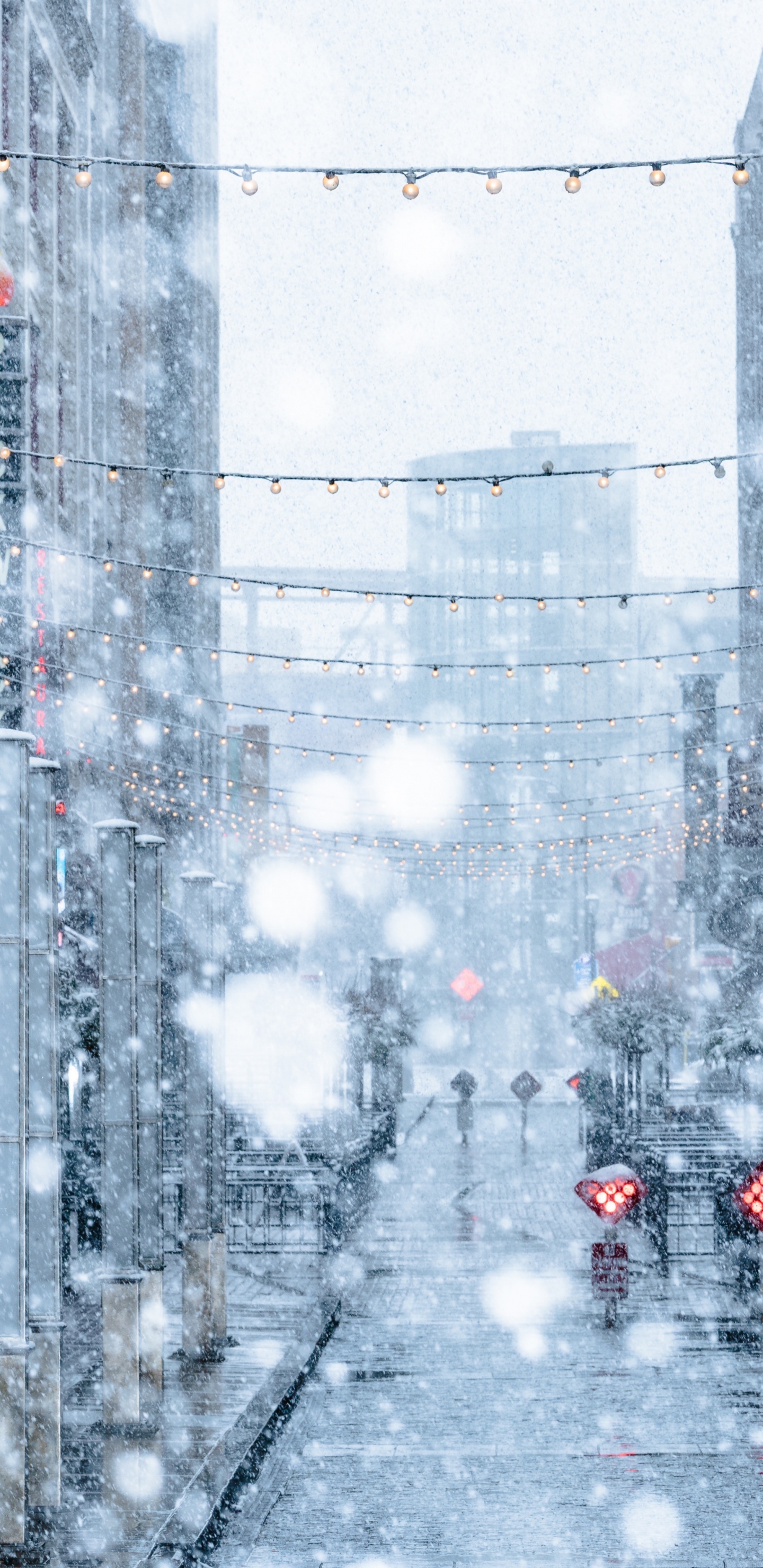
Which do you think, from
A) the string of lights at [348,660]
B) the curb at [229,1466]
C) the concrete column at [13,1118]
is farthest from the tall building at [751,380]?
the concrete column at [13,1118]

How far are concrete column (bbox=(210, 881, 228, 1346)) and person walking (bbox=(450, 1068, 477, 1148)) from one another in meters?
22.5

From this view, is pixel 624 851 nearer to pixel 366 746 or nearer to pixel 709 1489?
pixel 366 746

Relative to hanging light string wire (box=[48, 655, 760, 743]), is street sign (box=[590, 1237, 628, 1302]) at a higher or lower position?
lower

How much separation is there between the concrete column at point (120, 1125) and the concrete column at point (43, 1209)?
1.87 metres

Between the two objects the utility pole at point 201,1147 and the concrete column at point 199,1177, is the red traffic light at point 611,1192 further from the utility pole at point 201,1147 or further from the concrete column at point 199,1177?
the concrete column at point 199,1177

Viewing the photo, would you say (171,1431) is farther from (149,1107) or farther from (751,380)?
(751,380)

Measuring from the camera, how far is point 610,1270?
54.8 feet

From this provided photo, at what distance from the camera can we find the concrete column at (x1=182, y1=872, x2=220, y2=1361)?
47.0 feet

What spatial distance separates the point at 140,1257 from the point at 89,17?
32846 millimetres

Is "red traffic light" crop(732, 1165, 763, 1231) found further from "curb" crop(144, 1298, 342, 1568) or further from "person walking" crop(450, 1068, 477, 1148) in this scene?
"person walking" crop(450, 1068, 477, 1148)

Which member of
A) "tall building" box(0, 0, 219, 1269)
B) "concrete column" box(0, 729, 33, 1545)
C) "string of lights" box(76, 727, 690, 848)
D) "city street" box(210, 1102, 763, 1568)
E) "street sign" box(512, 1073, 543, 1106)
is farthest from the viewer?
"street sign" box(512, 1073, 543, 1106)

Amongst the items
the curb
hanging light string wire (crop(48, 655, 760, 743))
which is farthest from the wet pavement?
hanging light string wire (crop(48, 655, 760, 743))

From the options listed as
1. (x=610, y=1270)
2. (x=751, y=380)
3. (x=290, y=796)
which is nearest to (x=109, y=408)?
(x=610, y=1270)

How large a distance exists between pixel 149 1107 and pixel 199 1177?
198 cm
